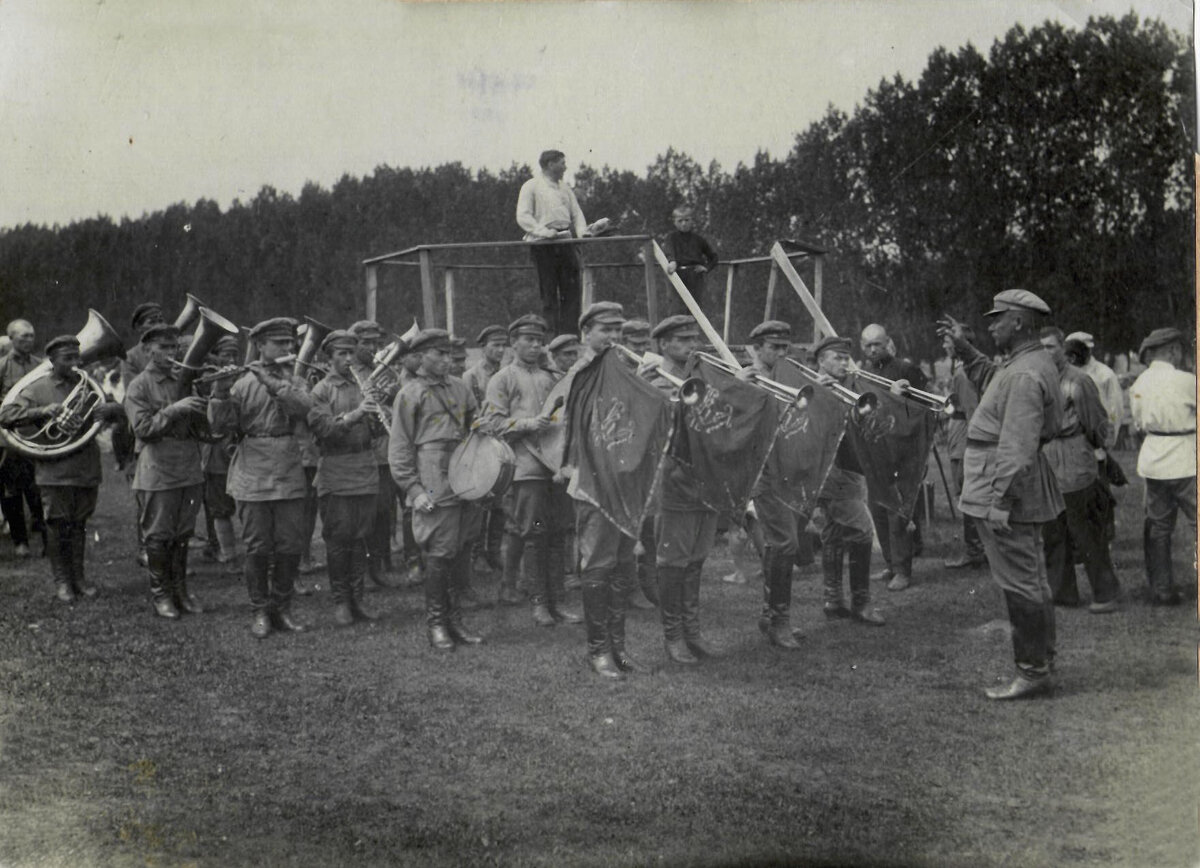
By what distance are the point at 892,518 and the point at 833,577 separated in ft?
4.36

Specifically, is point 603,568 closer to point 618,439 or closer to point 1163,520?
point 618,439

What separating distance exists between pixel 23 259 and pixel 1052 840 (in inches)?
241

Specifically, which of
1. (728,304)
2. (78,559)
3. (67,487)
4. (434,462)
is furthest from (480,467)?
(78,559)

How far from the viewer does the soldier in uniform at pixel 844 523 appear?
22.3ft

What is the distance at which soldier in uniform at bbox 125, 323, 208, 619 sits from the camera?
695cm

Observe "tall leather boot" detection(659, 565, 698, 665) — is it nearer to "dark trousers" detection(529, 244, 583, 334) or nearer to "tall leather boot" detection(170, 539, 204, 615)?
"dark trousers" detection(529, 244, 583, 334)

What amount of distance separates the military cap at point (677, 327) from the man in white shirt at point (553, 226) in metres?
0.78

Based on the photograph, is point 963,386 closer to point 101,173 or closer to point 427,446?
→ point 427,446

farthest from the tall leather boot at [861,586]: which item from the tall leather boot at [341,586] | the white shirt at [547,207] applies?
the tall leather boot at [341,586]

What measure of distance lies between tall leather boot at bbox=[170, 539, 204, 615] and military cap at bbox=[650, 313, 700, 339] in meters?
3.90

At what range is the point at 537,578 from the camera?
23.2ft

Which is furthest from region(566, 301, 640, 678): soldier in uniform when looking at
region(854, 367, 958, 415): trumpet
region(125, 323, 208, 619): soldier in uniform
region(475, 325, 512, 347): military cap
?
region(125, 323, 208, 619): soldier in uniform

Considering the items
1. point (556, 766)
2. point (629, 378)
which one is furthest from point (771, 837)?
point (629, 378)

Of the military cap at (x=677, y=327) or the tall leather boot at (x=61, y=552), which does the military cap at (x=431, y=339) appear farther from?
the tall leather boot at (x=61, y=552)
